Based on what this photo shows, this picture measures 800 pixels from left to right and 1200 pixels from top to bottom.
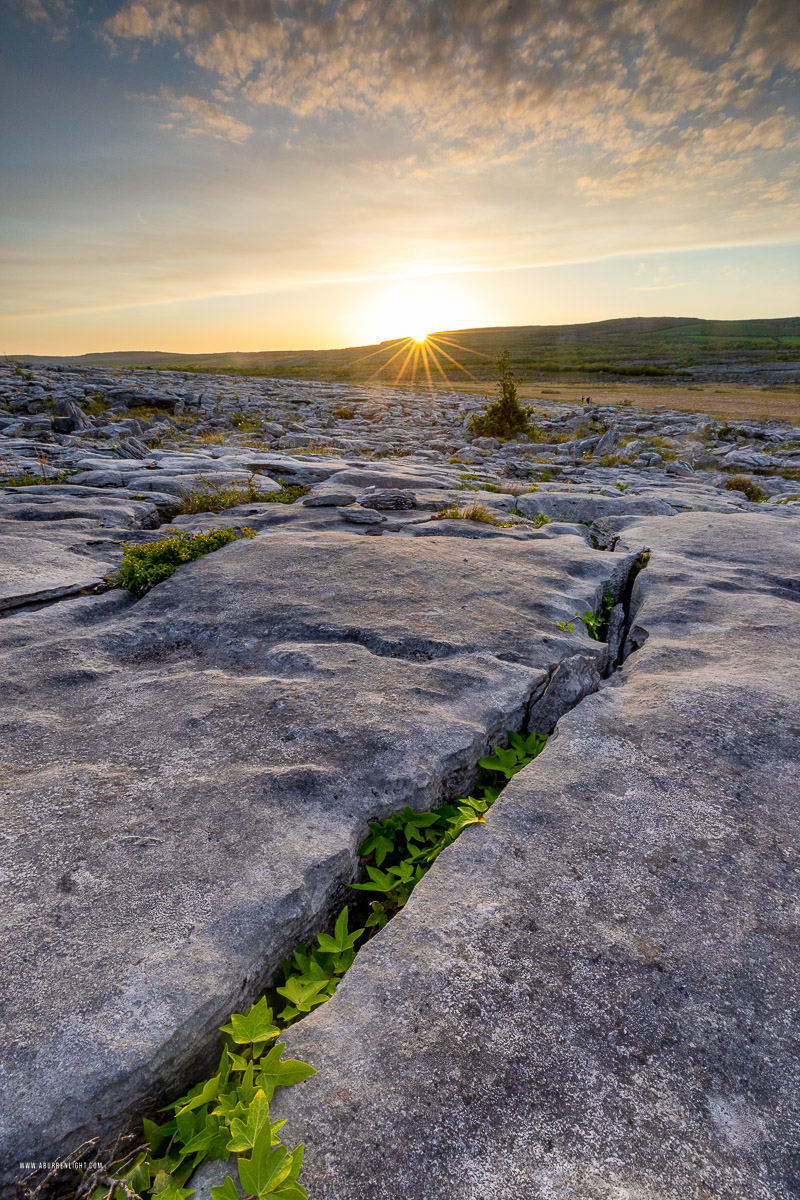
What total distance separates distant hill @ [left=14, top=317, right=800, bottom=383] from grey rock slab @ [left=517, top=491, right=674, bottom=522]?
6200 centimetres

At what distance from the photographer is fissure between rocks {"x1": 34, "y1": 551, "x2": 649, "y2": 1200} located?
1.87m

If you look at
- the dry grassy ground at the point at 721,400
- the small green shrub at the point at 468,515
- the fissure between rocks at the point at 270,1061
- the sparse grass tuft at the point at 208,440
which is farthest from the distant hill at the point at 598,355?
the fissure between rocks at the point at 270,1061

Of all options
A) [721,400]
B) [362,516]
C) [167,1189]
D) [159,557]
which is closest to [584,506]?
[362,516]

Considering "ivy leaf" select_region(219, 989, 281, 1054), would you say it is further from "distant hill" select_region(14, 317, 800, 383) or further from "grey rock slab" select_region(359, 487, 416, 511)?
"distant hill" select_region(14, 317, 800, 383)

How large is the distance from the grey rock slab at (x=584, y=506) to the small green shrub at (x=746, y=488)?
15.8 feet

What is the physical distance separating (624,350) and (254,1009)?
13941 cm

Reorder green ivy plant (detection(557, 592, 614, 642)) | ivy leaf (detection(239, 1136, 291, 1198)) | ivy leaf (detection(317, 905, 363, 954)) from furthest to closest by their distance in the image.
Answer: green ivy plant (detection(557, 592, 614, 642))
ivy leaf (detection(317, 905, 363, 954))
ivy leaf (detection(239, 1136, 291, 1198))

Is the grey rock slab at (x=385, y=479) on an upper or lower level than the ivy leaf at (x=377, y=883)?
upper

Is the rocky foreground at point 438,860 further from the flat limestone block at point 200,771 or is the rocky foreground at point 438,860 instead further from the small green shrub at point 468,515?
the small green shrub at point 468,515

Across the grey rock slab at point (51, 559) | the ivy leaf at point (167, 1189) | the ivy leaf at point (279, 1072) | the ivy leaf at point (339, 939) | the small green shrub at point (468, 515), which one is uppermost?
the grey rock slab at point (51, 559)

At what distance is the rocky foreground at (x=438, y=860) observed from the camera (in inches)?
79.4

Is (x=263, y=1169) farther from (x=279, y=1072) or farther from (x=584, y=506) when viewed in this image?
(x=584, y=506)

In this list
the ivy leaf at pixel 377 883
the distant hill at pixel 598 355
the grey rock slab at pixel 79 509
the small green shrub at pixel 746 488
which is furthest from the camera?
the distant hill at pixel 598 355

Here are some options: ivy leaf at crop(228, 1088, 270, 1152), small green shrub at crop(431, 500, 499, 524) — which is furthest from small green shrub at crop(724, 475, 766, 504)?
ivy leaf at crop(228, 1088, 270, 1152)
